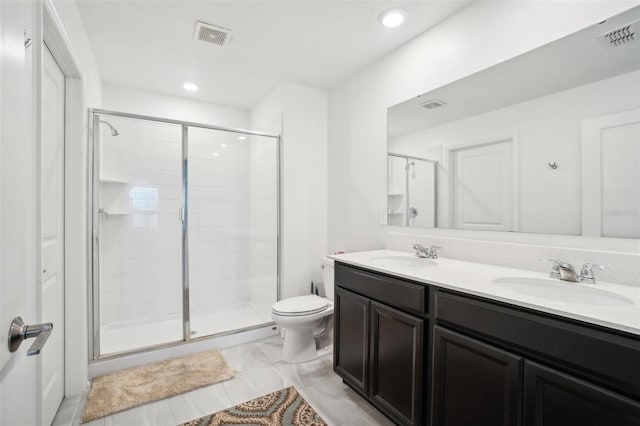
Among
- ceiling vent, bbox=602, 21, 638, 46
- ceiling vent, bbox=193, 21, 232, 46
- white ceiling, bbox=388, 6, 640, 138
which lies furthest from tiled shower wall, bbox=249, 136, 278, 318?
ceiling vent, bbox=602, 21, 638, 46

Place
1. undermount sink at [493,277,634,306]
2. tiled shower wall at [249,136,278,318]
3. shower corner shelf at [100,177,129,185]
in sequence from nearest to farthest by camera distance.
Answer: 1. undermount sink at [493,277,634,306]
2. shower corner shelf at [100,177,129,185]
3. tiled shower wall at [249,136,278,318]

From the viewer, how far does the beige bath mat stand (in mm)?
1814

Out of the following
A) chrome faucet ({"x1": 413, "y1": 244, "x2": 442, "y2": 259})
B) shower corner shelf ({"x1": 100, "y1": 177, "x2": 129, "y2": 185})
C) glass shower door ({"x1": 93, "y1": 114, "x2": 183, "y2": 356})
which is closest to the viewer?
chrome faucet ({"x1": 413, "y1": 244, "x2": 442, "y2": 259})

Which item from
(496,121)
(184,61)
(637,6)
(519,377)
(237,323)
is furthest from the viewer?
(237,323)

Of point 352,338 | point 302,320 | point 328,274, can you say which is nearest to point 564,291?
point 352,338

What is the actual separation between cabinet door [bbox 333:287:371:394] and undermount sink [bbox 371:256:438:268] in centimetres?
30

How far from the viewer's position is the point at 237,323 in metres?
2.91

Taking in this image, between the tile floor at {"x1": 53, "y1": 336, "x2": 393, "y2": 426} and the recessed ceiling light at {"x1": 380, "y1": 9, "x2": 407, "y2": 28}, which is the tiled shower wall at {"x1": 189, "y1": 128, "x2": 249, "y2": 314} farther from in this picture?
the recessed ceiling light at {"x1": 380, "y1": 9, "x2": 407, "y2": 28}

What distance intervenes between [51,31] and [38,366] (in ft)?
5.00

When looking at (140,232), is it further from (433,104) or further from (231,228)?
(433,104)

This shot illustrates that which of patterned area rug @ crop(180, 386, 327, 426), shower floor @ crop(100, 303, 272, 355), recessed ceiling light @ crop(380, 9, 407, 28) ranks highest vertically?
recessed ceiling light @ crop(380, 9, 407, 28)

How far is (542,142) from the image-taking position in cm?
150

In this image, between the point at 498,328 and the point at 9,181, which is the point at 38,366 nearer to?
the point at 9,181

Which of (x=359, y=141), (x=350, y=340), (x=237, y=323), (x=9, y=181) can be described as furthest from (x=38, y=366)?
(x=359, y=141)
